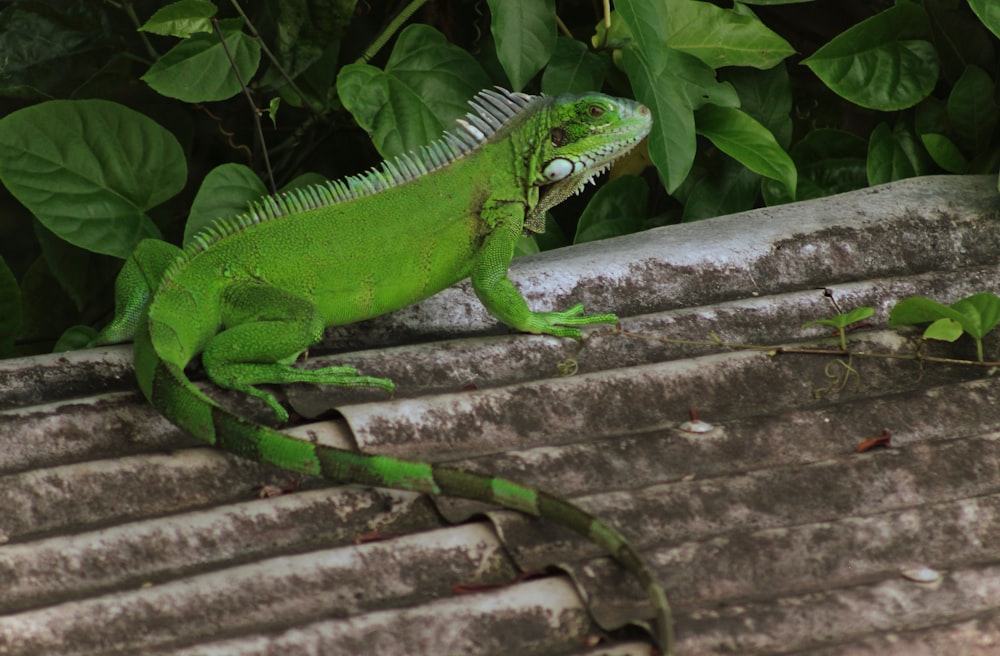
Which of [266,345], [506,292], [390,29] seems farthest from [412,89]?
[266,345]

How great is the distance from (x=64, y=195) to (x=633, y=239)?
6.40ft

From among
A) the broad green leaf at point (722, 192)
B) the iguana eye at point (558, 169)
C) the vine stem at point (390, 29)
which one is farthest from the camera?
the broad green leaf at point (722, 192)

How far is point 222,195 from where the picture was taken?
3.79 metres

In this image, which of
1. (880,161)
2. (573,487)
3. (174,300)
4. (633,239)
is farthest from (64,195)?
(880,161)

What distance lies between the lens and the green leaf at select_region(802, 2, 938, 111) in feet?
13.7

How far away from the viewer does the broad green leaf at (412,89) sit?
153 inches

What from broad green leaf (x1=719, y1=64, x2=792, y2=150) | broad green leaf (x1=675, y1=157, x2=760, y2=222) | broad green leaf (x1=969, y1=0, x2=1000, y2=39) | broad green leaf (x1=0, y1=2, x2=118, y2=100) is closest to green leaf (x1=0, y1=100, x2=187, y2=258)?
broad green leaf (x1=0, y1=2, x2=118, y2=100)

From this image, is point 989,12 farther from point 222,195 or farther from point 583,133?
point 222,195

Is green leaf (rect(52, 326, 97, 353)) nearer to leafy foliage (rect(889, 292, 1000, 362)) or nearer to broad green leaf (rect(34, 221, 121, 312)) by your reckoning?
broad green leaf (rect(34, 221, 121, 312))

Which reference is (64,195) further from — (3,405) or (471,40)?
(471,40)

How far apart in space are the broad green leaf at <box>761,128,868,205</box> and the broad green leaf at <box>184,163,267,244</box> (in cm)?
219

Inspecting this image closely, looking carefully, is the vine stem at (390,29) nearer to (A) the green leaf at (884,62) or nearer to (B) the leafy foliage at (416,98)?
(B) the leafy foliage at (416,98)

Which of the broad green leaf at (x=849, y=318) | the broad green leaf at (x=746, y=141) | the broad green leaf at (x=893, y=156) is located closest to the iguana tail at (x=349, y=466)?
the broad green leaf at (x=849, y=318)

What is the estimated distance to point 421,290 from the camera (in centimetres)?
317
